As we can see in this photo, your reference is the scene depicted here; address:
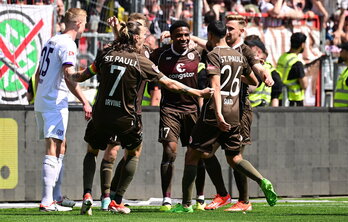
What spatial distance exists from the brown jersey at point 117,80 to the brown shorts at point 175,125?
4.59ft

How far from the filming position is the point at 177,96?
12727mm

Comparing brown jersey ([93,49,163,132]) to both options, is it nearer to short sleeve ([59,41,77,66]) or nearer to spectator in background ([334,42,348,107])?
short sleeve ([59,41,77,66])

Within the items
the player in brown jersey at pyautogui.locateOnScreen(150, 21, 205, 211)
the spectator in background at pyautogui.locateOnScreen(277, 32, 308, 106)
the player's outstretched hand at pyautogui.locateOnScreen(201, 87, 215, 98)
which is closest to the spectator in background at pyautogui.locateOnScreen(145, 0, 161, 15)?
the spectator in background at pyautogui.locateOnScreen(277, 32, 308, 106)

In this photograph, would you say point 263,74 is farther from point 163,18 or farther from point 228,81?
point 163,18

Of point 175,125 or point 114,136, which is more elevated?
point 175,125

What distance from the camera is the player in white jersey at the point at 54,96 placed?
11977 millimetres

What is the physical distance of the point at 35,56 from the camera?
15.2m

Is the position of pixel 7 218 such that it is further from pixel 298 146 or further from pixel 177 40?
pixel 298 146

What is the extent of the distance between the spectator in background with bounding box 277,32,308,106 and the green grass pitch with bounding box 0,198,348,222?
13.0 feet

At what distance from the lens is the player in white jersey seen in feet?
39.3

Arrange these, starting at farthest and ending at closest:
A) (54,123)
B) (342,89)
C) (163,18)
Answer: (163,18), (342,89), (54,123)


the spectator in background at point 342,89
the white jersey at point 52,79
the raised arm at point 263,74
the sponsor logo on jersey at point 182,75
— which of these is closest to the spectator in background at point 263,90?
the spectator in background at point 342,89

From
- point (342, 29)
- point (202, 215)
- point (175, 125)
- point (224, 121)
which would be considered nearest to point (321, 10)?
point (342, 29)

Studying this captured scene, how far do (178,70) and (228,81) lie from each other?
0.98 m
